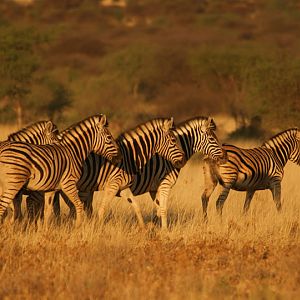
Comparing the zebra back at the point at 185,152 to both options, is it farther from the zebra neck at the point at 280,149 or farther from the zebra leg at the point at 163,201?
the zebra neck at the point at 280,149

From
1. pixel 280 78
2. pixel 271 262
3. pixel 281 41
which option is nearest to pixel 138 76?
pixel 280 78

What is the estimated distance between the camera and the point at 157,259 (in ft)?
26.1

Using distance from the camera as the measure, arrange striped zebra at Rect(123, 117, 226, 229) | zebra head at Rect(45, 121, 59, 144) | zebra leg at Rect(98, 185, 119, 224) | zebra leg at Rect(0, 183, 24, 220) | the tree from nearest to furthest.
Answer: zebra leg at Rect(0, 183, 24, 220) → zebra leg at Rect(98, 185, 119, 224) → zebra head at Rect(45, 121, 59, 144) → striped zebra at Rect(123, 117, 226, 229) → the tree

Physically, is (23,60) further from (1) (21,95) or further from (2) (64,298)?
(2) (64,298)

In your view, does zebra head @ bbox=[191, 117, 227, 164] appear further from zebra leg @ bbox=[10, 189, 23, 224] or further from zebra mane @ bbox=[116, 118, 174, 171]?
zebra leg @ bbox=[10, 189, 23, 224]

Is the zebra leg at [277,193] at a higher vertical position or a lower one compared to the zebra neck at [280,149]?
lower

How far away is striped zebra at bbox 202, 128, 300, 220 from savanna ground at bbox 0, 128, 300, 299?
1.32 ft

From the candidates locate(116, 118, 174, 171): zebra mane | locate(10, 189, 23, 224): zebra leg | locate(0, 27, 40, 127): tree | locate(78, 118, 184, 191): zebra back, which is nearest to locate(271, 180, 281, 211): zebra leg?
locate(78, 118, 184, 191): zebra back

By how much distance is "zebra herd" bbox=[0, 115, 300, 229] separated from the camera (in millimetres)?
8922

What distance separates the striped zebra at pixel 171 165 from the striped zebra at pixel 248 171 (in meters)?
0.40

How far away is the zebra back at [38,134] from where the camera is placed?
1052 centimetres

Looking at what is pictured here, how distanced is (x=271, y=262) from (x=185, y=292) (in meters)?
1.67

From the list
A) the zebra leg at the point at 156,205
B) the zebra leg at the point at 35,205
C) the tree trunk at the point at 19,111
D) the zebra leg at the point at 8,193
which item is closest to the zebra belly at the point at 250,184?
the zebra leg at the point at 156,205

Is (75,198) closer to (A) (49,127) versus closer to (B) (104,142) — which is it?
(B) (104,142)
